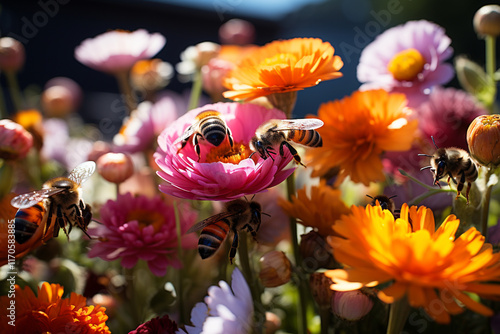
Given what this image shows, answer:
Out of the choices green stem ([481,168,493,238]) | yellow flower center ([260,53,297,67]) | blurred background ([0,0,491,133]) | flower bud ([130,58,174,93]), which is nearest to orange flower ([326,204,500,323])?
green stem ([481,168,493,238])

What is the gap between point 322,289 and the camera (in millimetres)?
469

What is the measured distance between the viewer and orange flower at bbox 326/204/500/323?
330 millimetres

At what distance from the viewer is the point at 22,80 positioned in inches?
102

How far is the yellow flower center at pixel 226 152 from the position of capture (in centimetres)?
52

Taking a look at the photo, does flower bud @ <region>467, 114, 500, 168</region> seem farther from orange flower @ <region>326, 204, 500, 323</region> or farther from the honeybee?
the honeybee

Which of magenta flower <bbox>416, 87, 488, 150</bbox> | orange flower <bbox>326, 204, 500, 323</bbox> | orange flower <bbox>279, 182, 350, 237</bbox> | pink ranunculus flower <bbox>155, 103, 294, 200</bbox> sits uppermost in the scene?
pink ranunculus flower <bbox>155, 103, 294, 200</bbox>

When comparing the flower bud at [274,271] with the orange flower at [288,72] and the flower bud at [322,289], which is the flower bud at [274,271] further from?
the orange flower at [288,72]

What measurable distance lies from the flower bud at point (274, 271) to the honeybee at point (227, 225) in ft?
0.11

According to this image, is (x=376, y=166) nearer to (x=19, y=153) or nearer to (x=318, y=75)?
(x=318, y=75)

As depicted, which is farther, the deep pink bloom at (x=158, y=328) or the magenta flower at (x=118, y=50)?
the magenta flower at (x=118, y=50)

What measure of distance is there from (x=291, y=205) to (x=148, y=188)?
0.30 m

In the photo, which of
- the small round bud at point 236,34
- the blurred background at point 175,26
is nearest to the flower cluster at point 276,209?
the small round bud at point 236,34

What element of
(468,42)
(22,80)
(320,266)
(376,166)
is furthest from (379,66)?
(468,42)

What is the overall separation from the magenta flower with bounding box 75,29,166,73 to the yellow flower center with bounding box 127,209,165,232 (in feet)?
1.06
